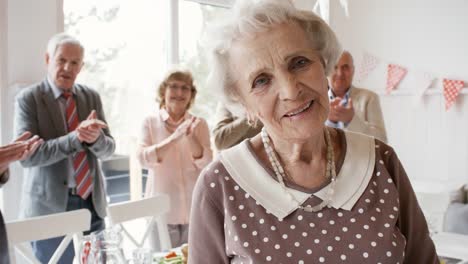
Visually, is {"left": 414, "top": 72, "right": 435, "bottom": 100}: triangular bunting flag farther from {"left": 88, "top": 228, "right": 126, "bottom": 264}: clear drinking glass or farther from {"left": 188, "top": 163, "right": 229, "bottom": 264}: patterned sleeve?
{"left": 188, "top": 163, "right": 229, "bottom": 264}: patterned sleeve

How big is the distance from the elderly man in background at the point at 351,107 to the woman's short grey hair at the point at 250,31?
1618mm

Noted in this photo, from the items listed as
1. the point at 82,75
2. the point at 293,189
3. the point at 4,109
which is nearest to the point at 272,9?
the point at 293,189

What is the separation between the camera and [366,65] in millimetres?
5328

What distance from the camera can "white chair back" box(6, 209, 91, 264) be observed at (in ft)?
6.55

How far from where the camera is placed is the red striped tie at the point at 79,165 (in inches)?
104

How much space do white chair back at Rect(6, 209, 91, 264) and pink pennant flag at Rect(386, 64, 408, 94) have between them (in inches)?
143

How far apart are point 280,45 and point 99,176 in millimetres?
1854

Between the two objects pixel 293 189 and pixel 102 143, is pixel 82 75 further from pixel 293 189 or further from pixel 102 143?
pixel 293 189

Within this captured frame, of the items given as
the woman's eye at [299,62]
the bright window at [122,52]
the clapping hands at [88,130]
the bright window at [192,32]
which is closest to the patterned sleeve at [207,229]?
the woman's eye at [299,62]

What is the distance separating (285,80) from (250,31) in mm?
131

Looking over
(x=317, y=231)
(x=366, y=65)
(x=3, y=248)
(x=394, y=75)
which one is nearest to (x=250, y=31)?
(x=317, y=231)

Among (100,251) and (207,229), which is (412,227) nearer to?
(207,229)

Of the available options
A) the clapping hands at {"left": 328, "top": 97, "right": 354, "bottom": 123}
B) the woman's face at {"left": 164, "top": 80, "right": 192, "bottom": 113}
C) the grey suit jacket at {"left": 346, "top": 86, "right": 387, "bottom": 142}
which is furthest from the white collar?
the woman's face at {"left": 164, "top": 80, "right": 192, "bottom": 113}

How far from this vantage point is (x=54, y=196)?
8.44ft
